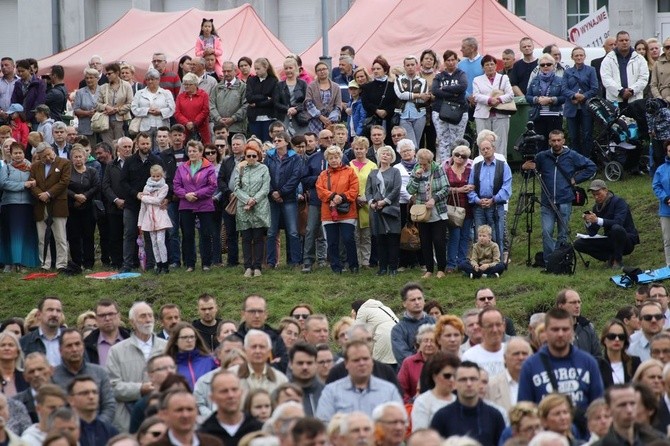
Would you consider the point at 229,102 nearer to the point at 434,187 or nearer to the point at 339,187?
the point at 339,187

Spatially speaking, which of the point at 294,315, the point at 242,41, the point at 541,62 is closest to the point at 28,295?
the point at 294,315

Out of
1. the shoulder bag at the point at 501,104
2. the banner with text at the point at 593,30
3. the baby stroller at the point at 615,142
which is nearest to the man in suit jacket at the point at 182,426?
the shoulder bag at the point at 501,104

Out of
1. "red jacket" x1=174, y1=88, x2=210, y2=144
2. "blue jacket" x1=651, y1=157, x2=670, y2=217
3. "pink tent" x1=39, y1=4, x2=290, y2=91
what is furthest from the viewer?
"pink tent" x1=39, y1=4, x2=290, y2=91

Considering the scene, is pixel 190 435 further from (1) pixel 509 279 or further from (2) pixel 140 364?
(1) pixel 509 279

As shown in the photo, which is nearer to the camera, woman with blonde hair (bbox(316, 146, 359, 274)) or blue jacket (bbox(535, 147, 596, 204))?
woman with blonde hair (bbox(316, 146, 359, 274))

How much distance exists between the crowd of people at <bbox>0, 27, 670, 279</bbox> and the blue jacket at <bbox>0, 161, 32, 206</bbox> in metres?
0.02

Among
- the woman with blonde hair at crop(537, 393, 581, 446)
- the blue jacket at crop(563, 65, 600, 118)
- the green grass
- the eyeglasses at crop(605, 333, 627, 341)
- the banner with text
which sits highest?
the banner with text

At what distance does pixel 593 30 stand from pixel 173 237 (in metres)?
12.4

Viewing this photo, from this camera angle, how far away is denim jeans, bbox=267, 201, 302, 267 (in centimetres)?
2227

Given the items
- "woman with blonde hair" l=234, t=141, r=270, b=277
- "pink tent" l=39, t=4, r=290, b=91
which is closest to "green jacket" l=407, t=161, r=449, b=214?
"woman with blonde hair" l=234, t=141, r=270, b=277

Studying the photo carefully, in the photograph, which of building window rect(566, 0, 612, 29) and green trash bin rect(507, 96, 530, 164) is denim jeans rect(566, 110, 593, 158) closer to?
green trash bin rect(507, 96, 530, 164)

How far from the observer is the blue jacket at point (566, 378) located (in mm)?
12820

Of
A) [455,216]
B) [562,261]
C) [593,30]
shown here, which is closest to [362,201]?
[455,216]

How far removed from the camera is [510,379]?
44.9 feet
